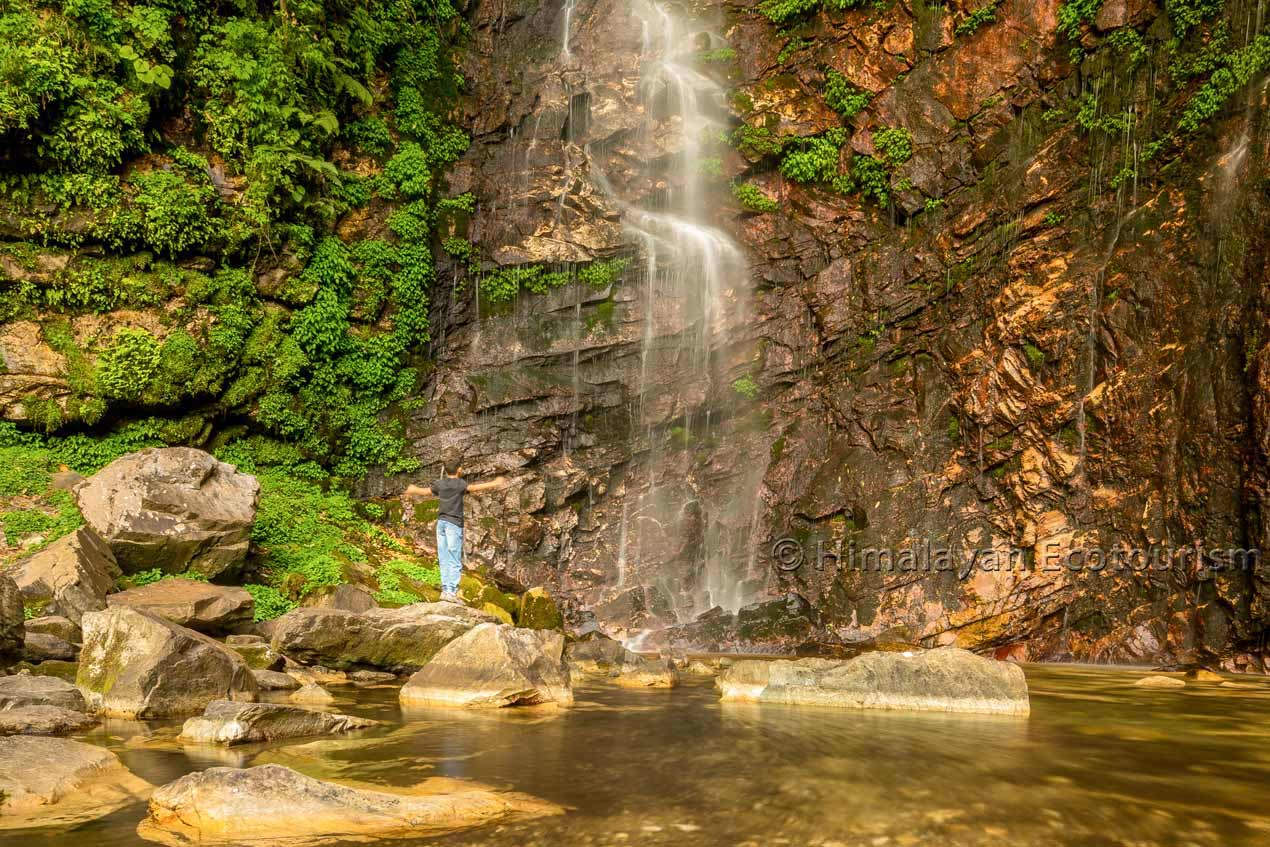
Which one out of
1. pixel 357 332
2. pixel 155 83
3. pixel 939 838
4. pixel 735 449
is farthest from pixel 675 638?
pixel 155 83

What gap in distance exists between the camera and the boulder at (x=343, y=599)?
35.1ft

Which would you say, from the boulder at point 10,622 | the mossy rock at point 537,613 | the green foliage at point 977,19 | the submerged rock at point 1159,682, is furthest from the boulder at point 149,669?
the green foliage at point 977,19

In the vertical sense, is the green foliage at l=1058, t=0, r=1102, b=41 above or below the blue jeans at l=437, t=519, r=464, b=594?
above

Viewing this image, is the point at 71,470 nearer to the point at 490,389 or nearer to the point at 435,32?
the point at 490,389

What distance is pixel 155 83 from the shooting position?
13820mm

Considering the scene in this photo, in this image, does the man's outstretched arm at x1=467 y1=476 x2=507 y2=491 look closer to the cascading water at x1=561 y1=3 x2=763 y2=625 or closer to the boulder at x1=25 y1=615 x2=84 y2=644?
the cascading water at x1=561 y1=3 x2=763 y2=625

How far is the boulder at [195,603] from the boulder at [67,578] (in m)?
0.24

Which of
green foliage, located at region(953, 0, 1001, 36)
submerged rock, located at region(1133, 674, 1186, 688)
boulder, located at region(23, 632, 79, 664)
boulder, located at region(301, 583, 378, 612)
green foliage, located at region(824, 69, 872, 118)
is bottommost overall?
submerged rock, located at region(1133, 674, 1186, 688)

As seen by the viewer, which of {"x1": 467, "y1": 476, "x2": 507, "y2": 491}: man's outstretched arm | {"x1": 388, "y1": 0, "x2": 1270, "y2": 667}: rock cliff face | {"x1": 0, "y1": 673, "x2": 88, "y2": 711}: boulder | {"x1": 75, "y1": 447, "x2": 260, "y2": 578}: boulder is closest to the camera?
{"x1": 0, "y1": 673, "x2": 88, "y2": 711}: boulder

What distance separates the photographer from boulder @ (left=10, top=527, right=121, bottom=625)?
8.48 m

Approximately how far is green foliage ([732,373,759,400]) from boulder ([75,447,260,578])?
10.8 meters

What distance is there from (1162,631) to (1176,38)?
1139 centimetres

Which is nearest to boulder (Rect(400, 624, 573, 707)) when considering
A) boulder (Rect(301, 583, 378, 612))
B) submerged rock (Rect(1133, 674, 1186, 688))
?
boulder (Rect(301, 583, 378, 612))

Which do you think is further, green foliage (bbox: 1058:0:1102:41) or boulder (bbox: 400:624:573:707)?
green foliage (bbox: 1058:0:1102:41)
